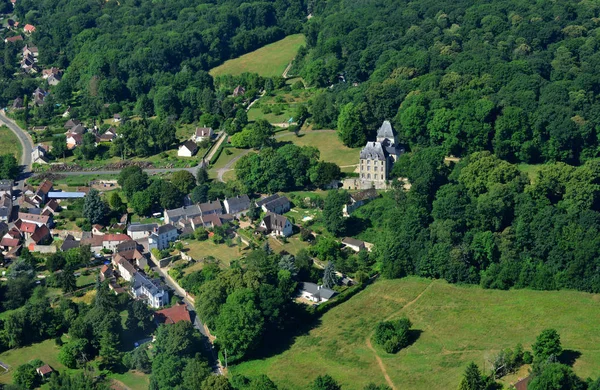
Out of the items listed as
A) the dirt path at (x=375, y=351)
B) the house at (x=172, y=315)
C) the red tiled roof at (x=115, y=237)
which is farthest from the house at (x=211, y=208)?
the dirt path at (x=375, y=351)

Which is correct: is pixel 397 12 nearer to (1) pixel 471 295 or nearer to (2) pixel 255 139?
(2) pixel 255 139

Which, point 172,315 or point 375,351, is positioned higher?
point 172,315

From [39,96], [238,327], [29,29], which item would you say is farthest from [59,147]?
[29,29]

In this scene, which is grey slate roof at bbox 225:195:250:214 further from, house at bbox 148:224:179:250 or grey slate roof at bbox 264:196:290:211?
house at bbox 148:224:179:250

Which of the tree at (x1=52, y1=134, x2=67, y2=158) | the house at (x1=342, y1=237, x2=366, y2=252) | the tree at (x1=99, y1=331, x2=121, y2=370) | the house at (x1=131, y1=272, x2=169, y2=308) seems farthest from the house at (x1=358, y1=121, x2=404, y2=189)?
the tree at (x1=52, y1=134, x2=67, y2=158)

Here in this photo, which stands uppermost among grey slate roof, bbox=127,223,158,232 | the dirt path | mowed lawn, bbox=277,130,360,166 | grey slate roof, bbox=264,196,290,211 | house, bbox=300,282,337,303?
mowed lawn, bbox=277,130,360,166

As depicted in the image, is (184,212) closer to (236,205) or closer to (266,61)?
(236,205)

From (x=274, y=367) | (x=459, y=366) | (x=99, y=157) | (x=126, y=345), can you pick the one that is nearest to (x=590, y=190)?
(x=459, y=366)
